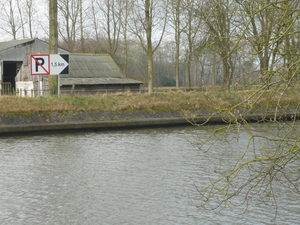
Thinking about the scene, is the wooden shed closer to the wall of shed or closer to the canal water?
the wall of shed

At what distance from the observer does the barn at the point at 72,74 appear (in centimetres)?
2909

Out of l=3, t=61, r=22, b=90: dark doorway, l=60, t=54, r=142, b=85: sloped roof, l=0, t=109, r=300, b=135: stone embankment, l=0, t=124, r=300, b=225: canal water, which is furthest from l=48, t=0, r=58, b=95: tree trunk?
l=3, t=61, r=22, b=90: dark doorway

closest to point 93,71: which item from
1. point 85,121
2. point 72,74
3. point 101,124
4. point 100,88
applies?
point 72,74

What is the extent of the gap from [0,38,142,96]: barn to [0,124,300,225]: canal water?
38.2ft

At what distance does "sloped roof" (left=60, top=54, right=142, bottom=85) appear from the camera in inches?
1211

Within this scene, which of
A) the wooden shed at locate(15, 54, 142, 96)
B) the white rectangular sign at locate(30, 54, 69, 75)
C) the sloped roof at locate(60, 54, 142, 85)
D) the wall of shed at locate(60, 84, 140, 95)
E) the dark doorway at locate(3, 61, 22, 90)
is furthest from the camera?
the dark doorway at locate(3, 61, 22, 90)

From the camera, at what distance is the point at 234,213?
8648 millimetres

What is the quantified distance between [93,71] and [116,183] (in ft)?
73.8

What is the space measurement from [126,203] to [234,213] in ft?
6.27

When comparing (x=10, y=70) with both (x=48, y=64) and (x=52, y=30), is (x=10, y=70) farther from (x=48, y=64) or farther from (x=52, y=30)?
(x=48, y=64)

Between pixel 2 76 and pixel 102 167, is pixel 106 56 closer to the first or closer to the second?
pixel 2 76

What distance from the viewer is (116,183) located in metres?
10.8

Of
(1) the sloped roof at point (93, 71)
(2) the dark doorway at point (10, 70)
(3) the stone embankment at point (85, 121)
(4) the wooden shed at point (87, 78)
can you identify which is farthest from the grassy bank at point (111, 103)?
(2) the dark doorway at point (10, 70)

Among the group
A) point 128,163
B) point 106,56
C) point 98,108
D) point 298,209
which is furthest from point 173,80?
point 298,209
